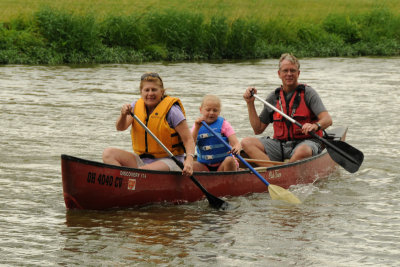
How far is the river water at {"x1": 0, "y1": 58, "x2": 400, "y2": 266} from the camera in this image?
5164 mm

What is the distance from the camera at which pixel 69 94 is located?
13844mm

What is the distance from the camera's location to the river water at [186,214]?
16.9ft

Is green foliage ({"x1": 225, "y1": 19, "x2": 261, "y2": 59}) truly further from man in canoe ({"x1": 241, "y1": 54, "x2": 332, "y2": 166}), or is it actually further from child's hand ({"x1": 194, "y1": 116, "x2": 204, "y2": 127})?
child's hand ({"x1": 194, "y1": 116, "x2": 204, "y2": 127})

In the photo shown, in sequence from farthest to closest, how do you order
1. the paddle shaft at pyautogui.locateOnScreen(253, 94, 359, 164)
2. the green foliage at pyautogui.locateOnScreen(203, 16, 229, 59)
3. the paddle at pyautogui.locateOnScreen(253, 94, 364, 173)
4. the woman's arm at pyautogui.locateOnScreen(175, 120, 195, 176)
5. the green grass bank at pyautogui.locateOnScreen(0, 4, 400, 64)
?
the green foliage at pyautogui.locateOnScreen(203, 16, 229, 59) → the green grass bank at pyautogui.locateOnScreen(0, 4, 400, 64) → the paddle at pyautogui.locateOnScreen(253, 94, 364, 173) → the paddle shaft at pyautogui.locateOnScreen(253, 94, 359, 164) → the woman's arm at pyautogui.locateOnScreen(175, 120, 195, 176)

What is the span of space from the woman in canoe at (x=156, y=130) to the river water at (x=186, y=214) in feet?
0.79

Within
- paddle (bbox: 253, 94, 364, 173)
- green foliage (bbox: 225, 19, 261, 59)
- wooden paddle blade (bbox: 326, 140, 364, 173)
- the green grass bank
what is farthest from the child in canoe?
green foliage (bbox: 225, 19, 261, 59)

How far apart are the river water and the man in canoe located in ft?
1.33

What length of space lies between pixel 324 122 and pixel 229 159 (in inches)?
42.6

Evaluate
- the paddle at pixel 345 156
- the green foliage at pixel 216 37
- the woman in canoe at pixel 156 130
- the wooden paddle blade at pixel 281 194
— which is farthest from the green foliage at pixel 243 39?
the woman in canoe at pixel 156 130

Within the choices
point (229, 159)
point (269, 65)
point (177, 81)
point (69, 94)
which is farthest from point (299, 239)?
point (269, 65)

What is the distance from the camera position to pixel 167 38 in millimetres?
19656

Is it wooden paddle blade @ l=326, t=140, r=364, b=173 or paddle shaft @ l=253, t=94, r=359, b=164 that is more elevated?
paddle shaft @ l=253, t=94, r=359, b=164

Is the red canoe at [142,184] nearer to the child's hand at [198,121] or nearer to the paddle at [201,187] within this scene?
the paddle at [201,187]

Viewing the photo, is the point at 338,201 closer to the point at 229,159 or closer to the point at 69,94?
the point at 229,159
